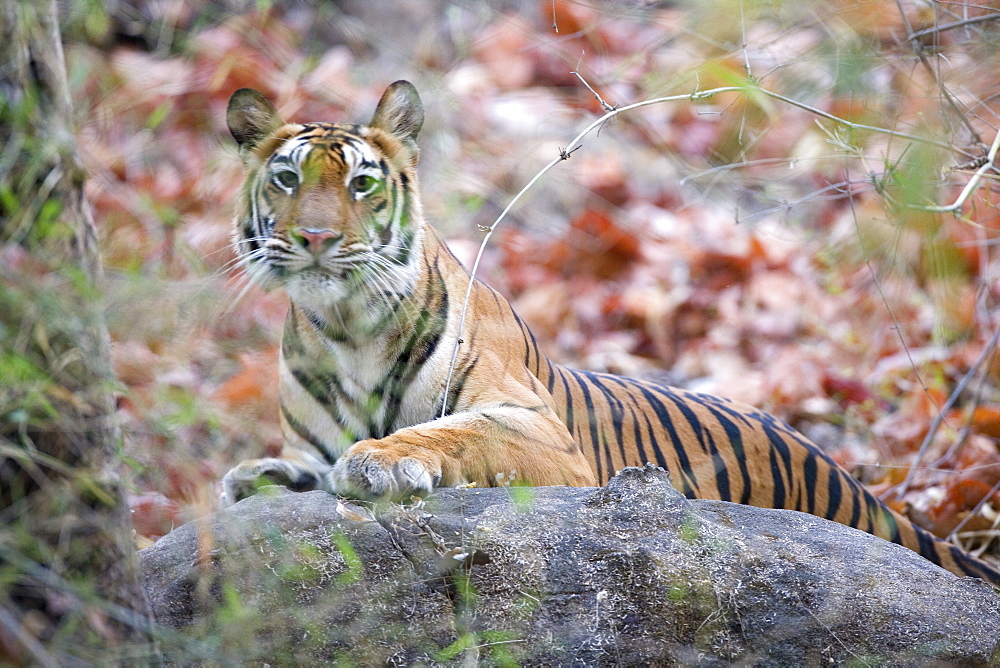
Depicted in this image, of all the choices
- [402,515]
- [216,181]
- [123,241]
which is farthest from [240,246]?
[216,181]

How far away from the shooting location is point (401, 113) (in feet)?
10.8

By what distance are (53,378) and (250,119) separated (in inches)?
49.9

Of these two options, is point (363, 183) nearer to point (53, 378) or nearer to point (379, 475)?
point (379, 475)

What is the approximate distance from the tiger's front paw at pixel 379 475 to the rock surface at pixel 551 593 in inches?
2.4

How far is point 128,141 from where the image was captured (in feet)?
19.1

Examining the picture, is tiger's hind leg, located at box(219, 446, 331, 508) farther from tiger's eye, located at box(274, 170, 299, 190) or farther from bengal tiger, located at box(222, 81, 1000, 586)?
tiger's eye, located at box(274, 170, 299, 190)

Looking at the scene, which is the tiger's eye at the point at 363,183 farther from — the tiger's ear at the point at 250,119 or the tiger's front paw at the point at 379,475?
the tiger's front paw at the point at 379,475

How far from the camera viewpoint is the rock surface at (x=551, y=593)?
Answer: 227cm

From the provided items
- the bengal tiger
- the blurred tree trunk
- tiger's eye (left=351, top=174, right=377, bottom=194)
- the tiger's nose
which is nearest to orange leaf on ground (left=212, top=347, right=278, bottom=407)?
the bengal tiger

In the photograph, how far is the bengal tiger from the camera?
2920 mm

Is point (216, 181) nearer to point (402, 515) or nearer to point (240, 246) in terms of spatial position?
point (240, 246)

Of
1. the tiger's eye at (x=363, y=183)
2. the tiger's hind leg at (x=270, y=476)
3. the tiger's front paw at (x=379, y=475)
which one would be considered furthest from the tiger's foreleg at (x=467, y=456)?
the tiger's eye at (x=363, y=183)

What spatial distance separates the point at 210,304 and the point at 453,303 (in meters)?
0.96

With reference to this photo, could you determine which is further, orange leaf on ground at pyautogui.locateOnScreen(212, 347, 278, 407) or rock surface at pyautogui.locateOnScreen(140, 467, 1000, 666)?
orange leaf on ground at pyautogui.locateOnScreen(212, 347, 278, 407)
